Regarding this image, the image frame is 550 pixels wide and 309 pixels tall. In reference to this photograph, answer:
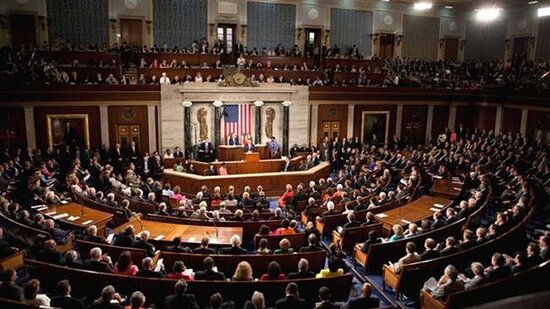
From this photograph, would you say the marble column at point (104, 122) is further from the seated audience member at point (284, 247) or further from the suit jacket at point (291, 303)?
the suit jacket at point (291, 303)

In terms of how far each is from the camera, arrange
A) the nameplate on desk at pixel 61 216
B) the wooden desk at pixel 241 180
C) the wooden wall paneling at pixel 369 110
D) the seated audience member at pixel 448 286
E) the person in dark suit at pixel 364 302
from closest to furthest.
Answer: the person in dark suit at pixel 364 302
the seated audience member at pixel 448 286
the nameplate on desk at pixel 61 216
the wooden desk at pixel 241 180
the wooden wall paneling at pixel 369 110

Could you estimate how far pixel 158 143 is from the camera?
733 inches

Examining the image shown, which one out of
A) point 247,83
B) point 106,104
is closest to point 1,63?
point 106,104

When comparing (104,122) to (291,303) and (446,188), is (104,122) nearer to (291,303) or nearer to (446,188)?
(446,188)

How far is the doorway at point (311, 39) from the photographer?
25.3 metres

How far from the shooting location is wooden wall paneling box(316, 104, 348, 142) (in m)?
20.9

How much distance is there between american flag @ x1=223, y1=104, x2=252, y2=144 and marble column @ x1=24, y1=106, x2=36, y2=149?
765 cm

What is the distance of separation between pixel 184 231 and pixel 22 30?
17.0m

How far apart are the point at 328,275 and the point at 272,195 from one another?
29.0 feet

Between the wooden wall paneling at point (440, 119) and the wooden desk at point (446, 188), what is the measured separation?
34.5 feet

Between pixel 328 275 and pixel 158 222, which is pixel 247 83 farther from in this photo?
pixel 328 275

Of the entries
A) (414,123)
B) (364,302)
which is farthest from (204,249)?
(414,123)

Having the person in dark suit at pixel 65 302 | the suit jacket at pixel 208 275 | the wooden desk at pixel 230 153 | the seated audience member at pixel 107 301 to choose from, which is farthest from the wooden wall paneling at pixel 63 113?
the seated audience member at pixel 107 301

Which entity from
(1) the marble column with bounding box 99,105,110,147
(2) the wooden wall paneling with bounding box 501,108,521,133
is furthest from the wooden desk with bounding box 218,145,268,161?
(2) the wooden wall paneling with bounding box 501,108,521,133
